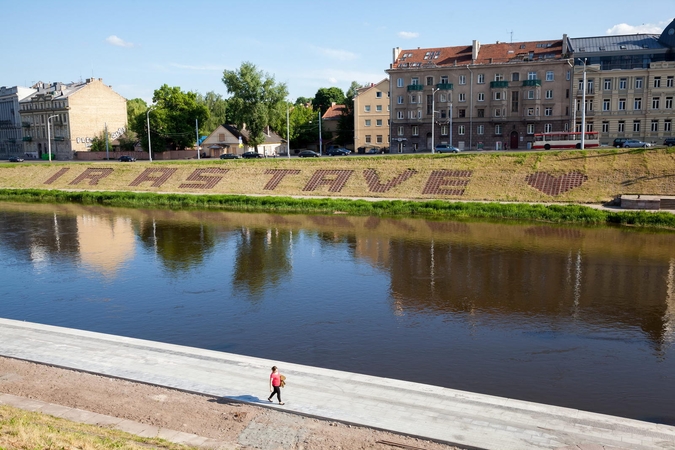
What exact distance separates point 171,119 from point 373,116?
108ft

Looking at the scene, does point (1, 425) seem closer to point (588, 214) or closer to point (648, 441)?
point (648, 441)

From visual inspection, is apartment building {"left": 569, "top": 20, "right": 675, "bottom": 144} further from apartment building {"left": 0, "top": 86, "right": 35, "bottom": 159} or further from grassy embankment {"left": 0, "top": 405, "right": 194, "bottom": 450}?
apartment building {"left": 0, "top": 86, "right": 35, "bottom": 159}

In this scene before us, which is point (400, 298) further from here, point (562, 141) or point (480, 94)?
point (480, 94)

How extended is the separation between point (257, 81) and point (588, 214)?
199ft

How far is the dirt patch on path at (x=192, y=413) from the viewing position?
42.7ft

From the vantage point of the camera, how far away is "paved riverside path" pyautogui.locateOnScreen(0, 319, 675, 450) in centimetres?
1315

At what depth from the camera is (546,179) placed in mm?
51750

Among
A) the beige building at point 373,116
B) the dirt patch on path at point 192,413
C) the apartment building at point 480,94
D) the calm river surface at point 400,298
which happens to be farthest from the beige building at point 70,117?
the dirt patch on path at point 192,413

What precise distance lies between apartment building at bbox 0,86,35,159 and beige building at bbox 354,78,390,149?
6810 centimetres

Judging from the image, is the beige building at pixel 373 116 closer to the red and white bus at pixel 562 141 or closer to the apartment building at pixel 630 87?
the apartment building at pixel 630 87

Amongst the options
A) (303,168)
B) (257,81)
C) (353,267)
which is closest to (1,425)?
(353,267)

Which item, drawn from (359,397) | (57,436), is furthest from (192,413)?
(359,397)

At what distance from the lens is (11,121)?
117750mm

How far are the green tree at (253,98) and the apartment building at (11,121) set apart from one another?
5069 centimetres
